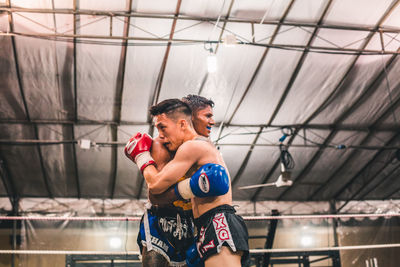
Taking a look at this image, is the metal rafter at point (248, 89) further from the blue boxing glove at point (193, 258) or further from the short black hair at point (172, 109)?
the blue boxing glove at point (193, 258)

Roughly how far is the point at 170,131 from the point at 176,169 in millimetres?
294

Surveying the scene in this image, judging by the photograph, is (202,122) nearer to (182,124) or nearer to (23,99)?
(182,124)

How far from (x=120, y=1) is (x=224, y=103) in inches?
98.4

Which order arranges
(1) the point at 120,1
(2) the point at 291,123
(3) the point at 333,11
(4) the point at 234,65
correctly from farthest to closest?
(2) the point at 291,123 < (4) the point at 234,65 < (3) the point at 333,11 < (1) the point at 120,1

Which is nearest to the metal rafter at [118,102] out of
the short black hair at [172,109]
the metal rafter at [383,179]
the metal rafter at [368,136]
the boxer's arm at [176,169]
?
the short black hair at [172,109]

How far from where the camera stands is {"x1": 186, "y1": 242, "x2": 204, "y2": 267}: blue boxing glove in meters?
1.93

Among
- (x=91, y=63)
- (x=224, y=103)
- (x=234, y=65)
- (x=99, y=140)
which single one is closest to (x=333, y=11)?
(x=234, y=65)

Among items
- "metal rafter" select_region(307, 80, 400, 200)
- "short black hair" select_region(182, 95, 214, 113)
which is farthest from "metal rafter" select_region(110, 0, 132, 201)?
"metal rafter" select_region(307, 80, 400, 200)

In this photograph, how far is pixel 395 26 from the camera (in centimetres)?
658

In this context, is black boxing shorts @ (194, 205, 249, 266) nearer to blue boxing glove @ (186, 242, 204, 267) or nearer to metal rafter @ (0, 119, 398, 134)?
blue boxing glove @ (186, 242, 204, 267)

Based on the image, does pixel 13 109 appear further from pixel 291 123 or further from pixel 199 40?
pixel 291 123

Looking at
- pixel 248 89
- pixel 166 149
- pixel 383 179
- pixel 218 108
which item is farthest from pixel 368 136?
pixel 166 149

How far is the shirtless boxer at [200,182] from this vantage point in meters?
1.82

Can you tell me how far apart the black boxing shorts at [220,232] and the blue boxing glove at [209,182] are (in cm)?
13
